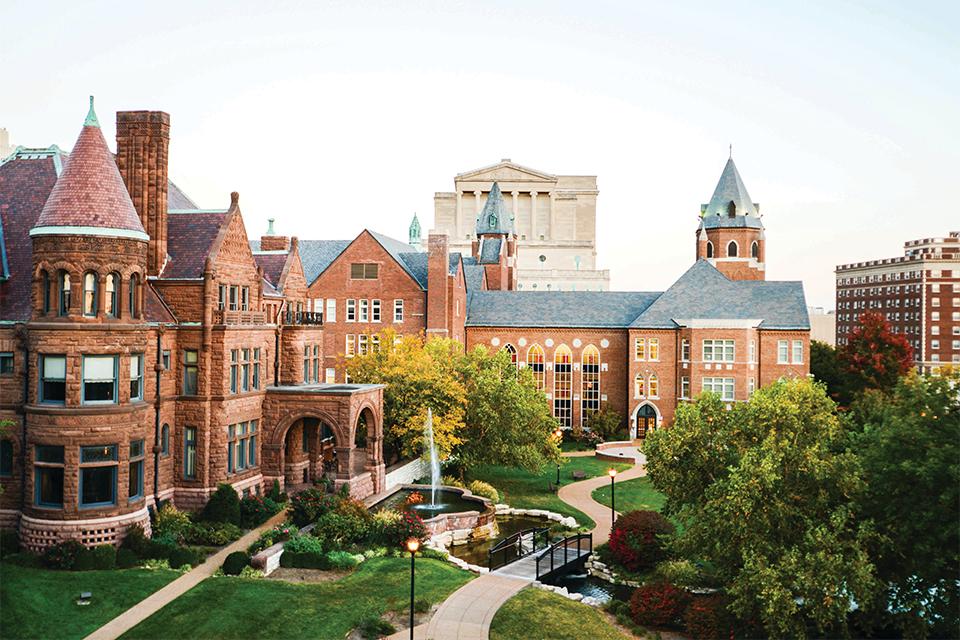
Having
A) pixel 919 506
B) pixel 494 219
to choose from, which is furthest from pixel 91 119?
pixel 494 219

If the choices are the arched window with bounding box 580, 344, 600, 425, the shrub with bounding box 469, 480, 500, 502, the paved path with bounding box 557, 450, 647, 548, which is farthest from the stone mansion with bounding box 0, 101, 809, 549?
the arched window with bounding box 580, 344, 600, 425

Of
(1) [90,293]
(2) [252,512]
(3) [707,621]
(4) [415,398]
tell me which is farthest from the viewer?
(4) [415,398]

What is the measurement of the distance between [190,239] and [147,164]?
11.2 feet

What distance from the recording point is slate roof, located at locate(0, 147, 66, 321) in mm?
29453

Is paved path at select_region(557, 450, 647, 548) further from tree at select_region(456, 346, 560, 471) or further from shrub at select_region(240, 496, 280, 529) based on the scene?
shrub at select_region(240, 496, 280, 529)

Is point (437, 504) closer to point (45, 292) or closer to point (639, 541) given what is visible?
point (639, 541)

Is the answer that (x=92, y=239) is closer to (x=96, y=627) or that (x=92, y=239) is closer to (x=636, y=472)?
(x=96, y=627)

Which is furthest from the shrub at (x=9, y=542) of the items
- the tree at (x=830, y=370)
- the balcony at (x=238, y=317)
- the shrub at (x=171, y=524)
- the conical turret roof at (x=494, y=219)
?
the tree at (x=830, y=370)

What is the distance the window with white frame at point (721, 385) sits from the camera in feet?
205

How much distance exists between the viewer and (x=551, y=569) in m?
30.1

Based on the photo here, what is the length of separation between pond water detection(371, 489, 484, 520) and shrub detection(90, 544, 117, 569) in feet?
40.7

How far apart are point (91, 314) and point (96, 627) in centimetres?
1055

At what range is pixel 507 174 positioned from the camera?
147125 millimetres

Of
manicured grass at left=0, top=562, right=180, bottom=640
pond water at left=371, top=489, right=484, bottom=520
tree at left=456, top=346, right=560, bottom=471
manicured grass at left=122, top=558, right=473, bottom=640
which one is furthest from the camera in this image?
tree at left=456, top=346, right=560, bottom=471
